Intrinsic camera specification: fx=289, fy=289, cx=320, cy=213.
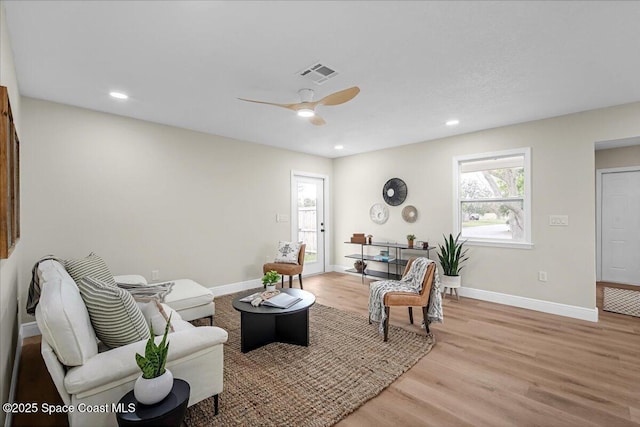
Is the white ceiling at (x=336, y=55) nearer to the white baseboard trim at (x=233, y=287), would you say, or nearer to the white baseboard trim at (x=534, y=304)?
the white baseboard trim at (x=534, y=304)

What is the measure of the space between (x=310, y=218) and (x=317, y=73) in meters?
3.85

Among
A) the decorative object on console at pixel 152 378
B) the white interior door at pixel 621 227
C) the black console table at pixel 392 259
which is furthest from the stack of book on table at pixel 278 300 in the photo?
the white interior door at pixel 621 227

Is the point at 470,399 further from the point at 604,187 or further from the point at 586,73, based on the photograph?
the point at 604,187

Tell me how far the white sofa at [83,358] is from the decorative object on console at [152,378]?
16 cm

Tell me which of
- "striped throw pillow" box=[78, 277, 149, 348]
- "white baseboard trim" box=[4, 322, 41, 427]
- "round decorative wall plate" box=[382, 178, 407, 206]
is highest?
"round decorative wall plate" box=[382, 178, 407, 206]

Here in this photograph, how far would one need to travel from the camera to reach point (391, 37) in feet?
6.75

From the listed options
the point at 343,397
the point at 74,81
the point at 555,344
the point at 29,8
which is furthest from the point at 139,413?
the point at 555,344

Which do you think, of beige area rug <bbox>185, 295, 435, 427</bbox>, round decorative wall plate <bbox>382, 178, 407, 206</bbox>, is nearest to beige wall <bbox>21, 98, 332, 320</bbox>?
beige area rug <bbox>185, 295, 435, 427</bbox>

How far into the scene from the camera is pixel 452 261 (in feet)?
14.4

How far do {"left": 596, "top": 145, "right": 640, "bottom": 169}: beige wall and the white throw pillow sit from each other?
556cm

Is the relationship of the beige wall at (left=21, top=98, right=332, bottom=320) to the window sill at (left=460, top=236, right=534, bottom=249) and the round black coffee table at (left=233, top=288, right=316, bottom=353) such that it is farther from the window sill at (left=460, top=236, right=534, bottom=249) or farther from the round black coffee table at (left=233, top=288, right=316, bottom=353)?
the window sill at (left=460, top=236, right=534, bottom=249)

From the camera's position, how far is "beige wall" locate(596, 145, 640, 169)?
484cm

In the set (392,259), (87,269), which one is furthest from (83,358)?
(392,259)

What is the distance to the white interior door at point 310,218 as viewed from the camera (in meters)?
5.82
